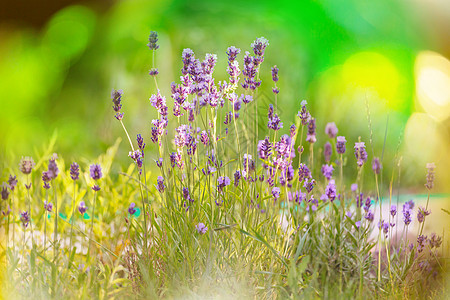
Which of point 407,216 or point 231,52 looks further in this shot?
point 407,216

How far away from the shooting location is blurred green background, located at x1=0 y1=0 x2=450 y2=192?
1.09 meters

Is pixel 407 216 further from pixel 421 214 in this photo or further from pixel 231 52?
pixel 231 52

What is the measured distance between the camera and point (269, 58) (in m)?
1.20

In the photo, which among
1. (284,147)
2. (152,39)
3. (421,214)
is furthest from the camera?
(421,214)

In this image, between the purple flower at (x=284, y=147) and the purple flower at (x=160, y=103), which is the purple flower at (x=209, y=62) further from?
the purple flower at (x=284, y=147)

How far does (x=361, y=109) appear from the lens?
1188mm

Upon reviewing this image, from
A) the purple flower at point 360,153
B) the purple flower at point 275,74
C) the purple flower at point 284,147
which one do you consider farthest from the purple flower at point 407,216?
the purple flower at point 275,74

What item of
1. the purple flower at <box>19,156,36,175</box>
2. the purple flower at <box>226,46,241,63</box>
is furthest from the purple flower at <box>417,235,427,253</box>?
the purple flower at <box>19,156,36,175</box>

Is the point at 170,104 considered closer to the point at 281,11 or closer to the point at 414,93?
the point at 281,11

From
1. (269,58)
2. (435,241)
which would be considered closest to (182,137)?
(269,58)

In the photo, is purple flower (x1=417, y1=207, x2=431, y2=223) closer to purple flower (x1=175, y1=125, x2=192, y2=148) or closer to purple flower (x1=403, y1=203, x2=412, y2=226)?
purple flower (x1=403, y1=203, x2=412, y2=226)

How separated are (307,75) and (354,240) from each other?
0.46m

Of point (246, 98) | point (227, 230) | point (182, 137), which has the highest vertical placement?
point (246, 98)

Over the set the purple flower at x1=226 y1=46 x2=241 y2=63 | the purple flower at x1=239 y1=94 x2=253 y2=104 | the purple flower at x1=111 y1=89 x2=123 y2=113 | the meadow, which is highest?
the purple flower at x1=226 y1=46 x2=241 y2=63
